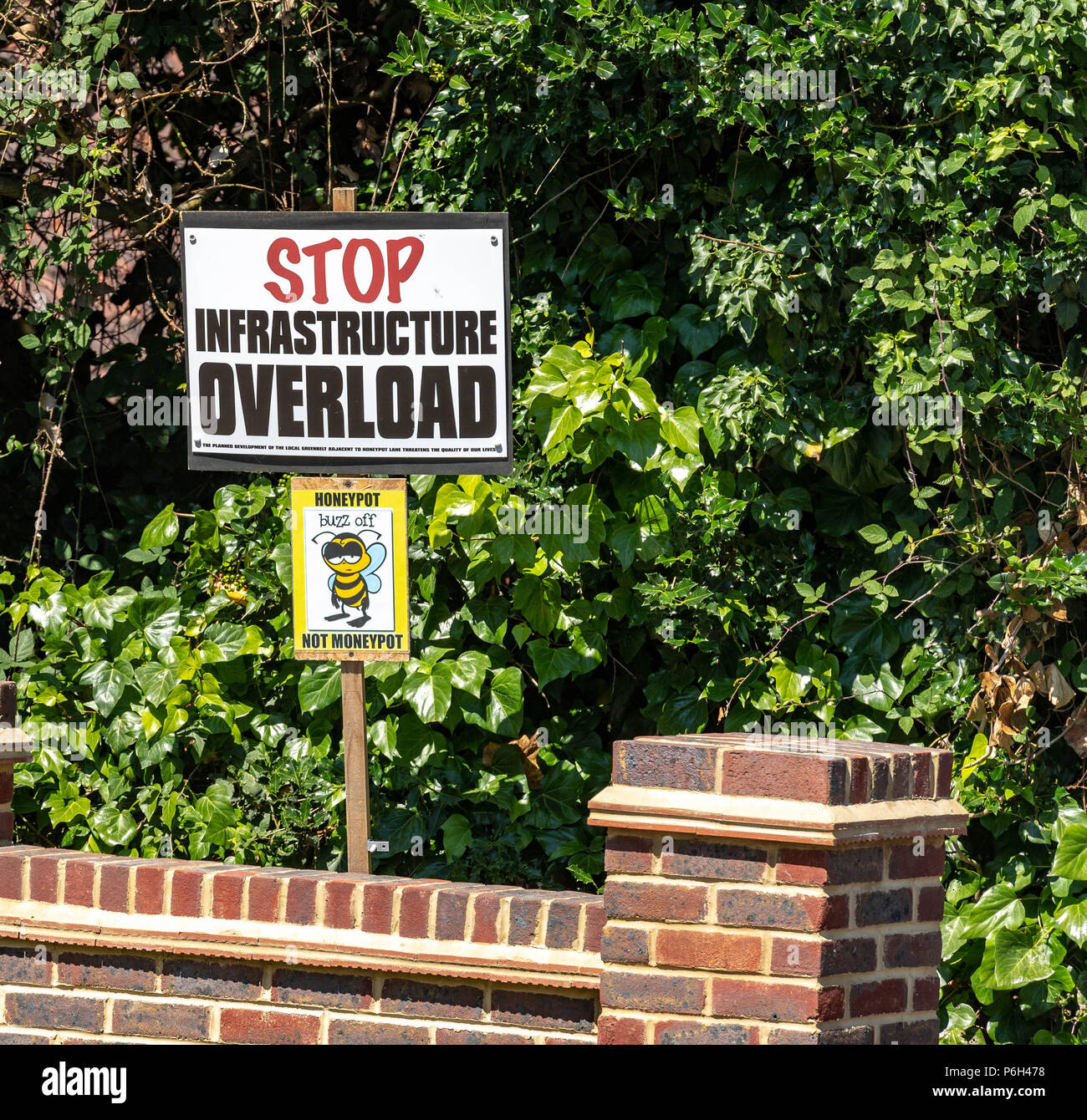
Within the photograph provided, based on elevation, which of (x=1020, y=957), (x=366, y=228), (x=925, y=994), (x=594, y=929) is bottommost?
(x=1020, y=957)

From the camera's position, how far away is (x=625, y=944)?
2.62 m

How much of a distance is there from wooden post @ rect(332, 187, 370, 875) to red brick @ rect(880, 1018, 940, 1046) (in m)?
1.27

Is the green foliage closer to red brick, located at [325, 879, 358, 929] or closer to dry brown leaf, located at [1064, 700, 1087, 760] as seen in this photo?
dry brown leaf, located at [1064, 700, 1087, 760]

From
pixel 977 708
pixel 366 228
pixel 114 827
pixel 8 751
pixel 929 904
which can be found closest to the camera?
pixel 929 904

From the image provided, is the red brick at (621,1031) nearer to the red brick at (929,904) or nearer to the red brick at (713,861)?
the red brick at (713,861)

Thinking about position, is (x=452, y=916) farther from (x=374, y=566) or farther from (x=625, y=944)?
(x=374, y=566)

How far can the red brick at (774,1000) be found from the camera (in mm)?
2455

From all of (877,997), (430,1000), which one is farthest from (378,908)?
(877,997)

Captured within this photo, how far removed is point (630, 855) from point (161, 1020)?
1.23 meters

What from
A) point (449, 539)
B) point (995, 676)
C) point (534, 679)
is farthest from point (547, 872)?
point (995, 676)

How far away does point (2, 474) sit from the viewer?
5258 mm

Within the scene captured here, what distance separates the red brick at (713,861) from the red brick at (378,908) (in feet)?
2.17

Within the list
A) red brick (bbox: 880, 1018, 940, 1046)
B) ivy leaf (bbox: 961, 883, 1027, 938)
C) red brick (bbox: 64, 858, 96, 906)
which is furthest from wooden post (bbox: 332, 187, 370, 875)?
ivy leaf (bbox: 961, 883, 1027, 938)

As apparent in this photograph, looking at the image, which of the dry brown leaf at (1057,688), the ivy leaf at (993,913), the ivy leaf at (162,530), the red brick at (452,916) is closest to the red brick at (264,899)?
the red brick at (452,916)
